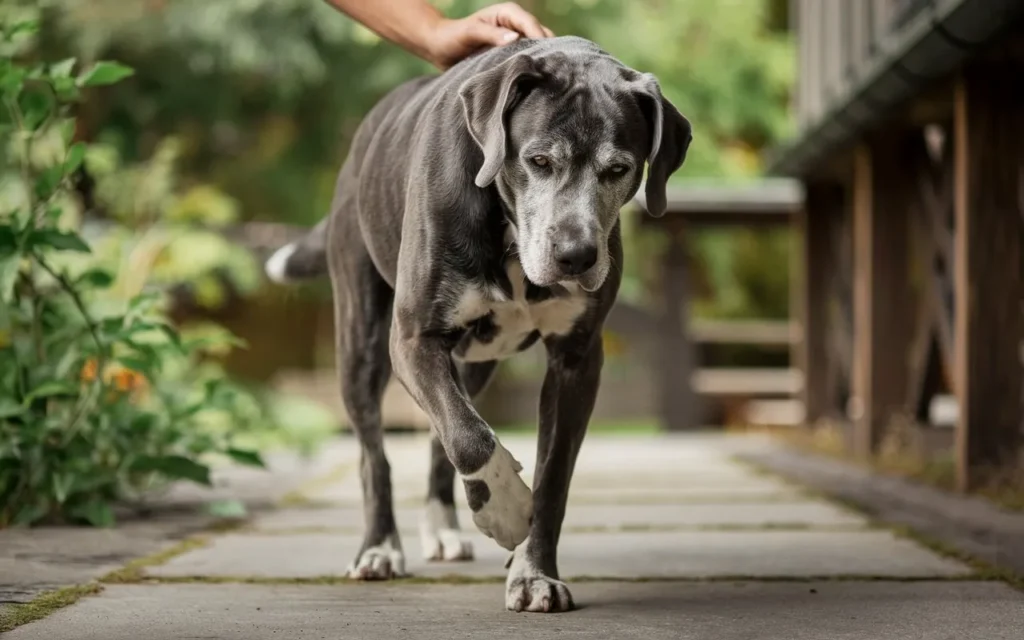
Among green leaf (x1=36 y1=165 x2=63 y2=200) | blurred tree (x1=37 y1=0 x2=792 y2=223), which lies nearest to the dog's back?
green leaf (x1=36 y1=165 x2=63 y2=200)

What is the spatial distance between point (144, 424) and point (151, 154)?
521 inches

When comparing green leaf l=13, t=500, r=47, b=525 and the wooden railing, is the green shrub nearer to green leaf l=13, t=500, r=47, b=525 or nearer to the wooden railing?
green leaf l=13, t=500, r=47, b=525

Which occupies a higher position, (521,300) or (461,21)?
(461,21)

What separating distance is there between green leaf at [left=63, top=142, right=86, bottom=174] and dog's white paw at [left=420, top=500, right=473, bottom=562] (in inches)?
68.0

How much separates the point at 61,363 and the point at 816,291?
7.72 metres

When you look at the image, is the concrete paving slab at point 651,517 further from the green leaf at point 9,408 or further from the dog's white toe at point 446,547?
the green leaf at point 9,408

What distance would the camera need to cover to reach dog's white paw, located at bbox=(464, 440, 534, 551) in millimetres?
3469

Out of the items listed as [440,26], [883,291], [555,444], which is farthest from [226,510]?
[883,291]

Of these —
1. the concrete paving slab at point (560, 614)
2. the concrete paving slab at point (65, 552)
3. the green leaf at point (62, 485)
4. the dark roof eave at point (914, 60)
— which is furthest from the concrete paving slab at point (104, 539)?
the dark roof eave at point (914, 60)

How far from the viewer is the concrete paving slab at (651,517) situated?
5680mm

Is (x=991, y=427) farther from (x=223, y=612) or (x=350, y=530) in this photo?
(x=223, y=612)

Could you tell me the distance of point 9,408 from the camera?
16.7 ft

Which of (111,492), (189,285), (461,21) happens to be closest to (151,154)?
(189,285)

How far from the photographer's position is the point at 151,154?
18.3 m
